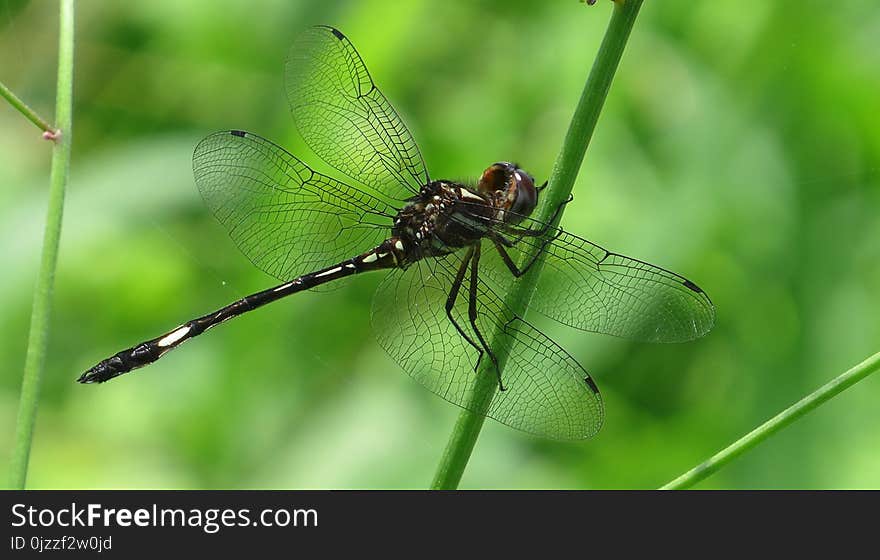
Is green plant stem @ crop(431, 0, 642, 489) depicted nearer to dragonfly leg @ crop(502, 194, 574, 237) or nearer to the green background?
dragonfly leg @ crop(502, 194, 574, 237)

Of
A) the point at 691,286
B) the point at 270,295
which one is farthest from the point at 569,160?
the point at 270,295

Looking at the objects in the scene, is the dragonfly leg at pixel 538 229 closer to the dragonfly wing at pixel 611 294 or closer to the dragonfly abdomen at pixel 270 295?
the dragonfly wing at pixel 611 294

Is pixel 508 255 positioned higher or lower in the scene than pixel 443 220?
lower

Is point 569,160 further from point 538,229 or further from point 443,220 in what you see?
point 443,220

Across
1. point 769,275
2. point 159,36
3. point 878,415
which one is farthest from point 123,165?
point 878,415

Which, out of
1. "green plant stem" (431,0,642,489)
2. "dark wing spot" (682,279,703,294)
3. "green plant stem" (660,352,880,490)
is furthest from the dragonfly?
"green plant stem" (660,352,880,490)

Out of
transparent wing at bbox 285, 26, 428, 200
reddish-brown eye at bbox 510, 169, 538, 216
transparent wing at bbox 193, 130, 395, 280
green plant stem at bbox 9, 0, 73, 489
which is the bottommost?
green plant stem at bbox 9, 0, 73, 489
